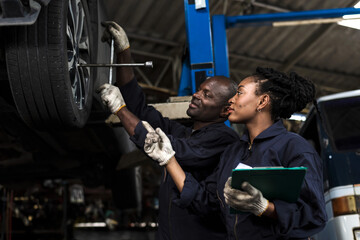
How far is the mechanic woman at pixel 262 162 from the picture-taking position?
1.52 metres

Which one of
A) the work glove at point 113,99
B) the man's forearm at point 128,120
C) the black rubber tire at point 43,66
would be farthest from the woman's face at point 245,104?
the black rubber tire at point 43,66

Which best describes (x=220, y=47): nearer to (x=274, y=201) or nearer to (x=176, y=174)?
(x=176, y=174)

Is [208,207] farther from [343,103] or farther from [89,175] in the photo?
[89,175]

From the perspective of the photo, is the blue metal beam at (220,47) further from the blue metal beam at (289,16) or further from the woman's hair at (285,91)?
the woman's hair at (285,91)

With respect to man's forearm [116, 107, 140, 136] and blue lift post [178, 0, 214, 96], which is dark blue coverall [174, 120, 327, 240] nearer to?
man's forearm [116, 107, 140, 136]

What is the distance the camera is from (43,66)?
6.64ft

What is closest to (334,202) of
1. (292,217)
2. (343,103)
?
(343,103)

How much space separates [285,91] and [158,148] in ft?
1.92

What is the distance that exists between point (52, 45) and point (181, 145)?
755 mm

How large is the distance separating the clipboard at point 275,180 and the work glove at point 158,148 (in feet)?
1.42

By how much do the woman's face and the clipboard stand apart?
1.42 ft

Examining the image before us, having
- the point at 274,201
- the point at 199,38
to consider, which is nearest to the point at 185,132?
the point at 199,38

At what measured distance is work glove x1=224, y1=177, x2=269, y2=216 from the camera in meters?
1.47

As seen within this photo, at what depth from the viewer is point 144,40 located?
823cm
